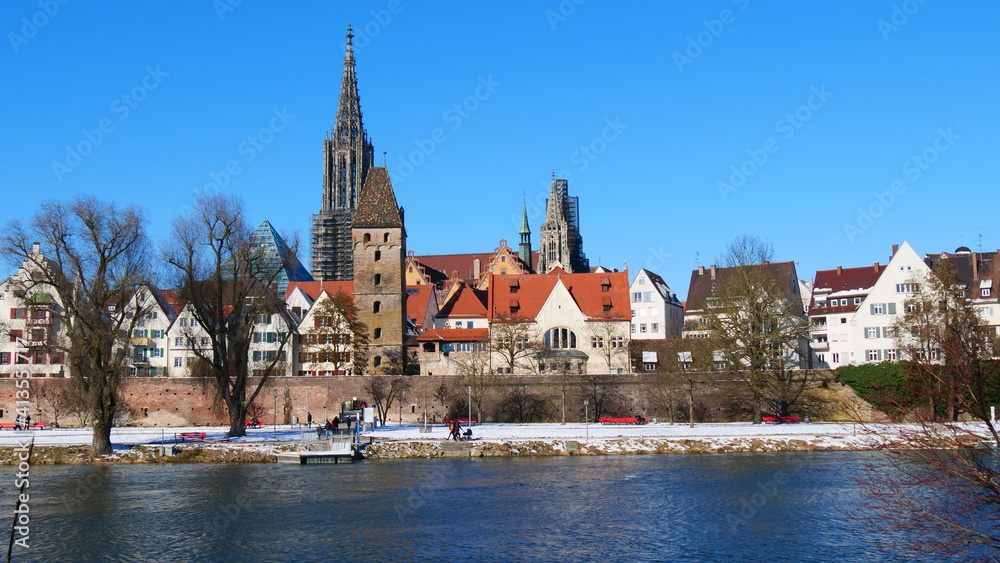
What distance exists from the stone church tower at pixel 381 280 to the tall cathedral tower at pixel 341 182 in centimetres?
6700

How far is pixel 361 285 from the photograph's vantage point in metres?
80.1

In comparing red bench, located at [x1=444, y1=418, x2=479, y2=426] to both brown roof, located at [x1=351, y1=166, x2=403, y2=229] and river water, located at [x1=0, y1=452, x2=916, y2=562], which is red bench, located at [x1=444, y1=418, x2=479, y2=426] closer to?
brown roof, located at [x1=351, y1=166, x2=403, y2=229]

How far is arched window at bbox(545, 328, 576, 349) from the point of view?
82.4 meters

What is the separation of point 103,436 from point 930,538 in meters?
40.2

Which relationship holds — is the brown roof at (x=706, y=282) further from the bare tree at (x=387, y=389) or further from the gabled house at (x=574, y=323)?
the bare tree at (x=387, y=389)

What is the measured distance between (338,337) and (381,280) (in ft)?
20.4

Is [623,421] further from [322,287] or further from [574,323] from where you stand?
[322,287]

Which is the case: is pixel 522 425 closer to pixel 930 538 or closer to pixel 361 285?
pixel 361 285

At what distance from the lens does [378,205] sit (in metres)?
81.5

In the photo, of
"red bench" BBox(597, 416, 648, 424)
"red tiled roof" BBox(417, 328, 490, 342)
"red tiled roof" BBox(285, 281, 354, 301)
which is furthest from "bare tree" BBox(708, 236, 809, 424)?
"red tiled roof" BBox(285, 281, 354, 301)

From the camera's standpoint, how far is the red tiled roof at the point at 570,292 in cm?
8338

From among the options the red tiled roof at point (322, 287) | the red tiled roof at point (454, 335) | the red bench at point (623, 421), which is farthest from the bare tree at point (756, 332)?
the red tiled roof at point (322, 287)

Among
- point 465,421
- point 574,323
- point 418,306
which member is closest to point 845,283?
point 574,323

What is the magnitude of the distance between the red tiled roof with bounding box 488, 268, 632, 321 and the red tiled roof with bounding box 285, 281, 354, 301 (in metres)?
21.0
